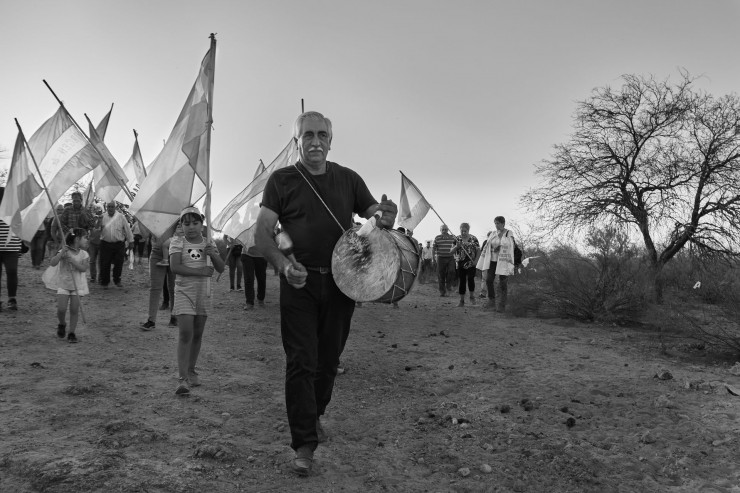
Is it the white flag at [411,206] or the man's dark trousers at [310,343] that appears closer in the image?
the man's dark trousers at [310,343]

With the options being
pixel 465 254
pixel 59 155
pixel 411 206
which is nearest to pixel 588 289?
pixel 465 254

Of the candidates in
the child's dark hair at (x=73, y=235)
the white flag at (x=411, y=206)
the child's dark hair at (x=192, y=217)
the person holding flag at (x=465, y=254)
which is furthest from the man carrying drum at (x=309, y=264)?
the white flag at (x=411, y=206)

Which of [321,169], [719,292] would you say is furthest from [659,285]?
[321,169]

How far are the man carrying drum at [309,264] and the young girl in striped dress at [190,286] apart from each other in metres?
2.08

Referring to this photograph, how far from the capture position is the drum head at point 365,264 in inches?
159

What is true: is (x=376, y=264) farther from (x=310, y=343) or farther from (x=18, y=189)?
(x=18, y=189)

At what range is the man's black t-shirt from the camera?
4039 millimetres

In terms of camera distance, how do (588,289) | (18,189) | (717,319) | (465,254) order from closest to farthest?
(717,319) → (18,189) → (588,289) → (465,254)

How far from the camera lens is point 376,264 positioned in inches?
171

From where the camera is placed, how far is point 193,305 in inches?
232

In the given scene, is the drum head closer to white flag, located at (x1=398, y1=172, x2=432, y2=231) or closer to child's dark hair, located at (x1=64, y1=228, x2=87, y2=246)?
child's dark hair, located at (x1=64, y1=228, x2=87, y2=246)

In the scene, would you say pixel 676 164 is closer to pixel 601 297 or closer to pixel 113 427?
pixel 601 297

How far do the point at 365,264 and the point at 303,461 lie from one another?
1.36m

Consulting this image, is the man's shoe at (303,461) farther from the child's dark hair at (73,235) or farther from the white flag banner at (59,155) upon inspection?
the white flag banner at (59,155)
